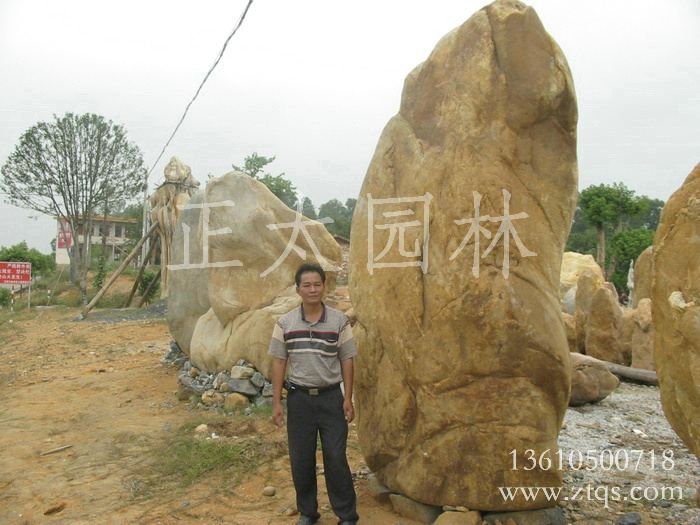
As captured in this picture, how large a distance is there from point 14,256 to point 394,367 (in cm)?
2666

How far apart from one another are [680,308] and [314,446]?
195 centimetres

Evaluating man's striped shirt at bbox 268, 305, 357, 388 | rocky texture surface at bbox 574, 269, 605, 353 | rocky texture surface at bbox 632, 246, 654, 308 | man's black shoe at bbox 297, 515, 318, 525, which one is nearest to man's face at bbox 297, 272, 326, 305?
man's striped shirt at bbox 268, 305, 357, 388

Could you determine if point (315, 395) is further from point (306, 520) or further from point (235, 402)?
point (235, 402)

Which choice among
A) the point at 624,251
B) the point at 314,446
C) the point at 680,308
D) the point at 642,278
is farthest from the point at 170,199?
the point at 624,251

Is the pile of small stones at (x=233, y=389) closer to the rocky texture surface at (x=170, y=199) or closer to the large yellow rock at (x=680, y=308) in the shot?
the large yellow rock at (x=680, y=308)

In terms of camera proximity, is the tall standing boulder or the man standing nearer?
the tall standing boulder

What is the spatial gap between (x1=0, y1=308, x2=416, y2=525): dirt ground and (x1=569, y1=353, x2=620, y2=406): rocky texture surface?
2476 mm

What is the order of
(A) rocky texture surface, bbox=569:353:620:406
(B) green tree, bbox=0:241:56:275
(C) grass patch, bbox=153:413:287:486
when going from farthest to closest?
1. (B) green tree, bbox=0:241:56:275
2. (A) rocky texture surface, bbox=569:353:620:406
3. (C) grass patch, bbox=153:413:287:486

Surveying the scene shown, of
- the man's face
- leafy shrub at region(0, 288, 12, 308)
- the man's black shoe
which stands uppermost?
the man's face

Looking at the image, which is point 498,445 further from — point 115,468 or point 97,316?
point 97,316

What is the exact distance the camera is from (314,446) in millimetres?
3131

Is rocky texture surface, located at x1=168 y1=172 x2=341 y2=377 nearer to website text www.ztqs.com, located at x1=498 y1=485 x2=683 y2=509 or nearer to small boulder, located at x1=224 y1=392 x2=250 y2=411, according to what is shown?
small boulder, located at x1=224 y1=392 x2=250 y2=411

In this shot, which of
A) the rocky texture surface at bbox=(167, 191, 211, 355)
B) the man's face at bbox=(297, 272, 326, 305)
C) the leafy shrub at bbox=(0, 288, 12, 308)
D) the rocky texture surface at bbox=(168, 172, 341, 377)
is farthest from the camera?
the leafy shrub at bbox=(0, 288, 12, 308)

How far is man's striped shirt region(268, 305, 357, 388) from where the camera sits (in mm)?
3098
